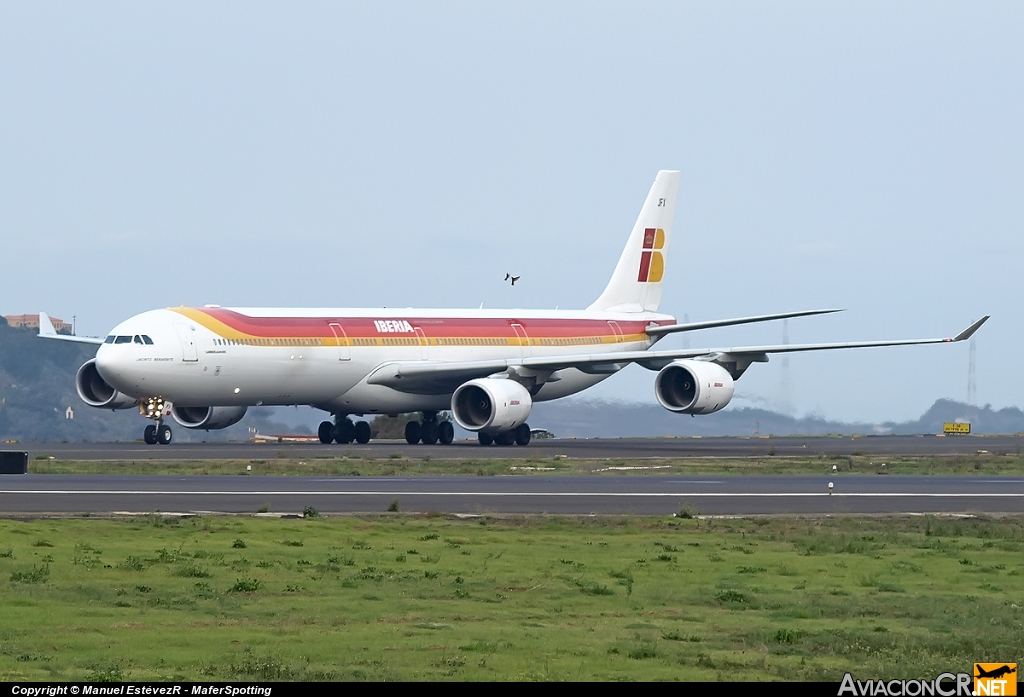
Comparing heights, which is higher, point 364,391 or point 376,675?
point 364,391

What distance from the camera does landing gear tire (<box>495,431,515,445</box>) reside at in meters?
53.2

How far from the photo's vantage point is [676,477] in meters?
37.9

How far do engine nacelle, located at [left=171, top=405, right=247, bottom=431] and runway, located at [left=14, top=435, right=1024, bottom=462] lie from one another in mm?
823

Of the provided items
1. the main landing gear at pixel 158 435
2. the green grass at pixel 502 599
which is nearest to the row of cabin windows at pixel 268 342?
the main landing gear at pixel 158 435

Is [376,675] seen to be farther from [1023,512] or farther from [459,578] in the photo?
[1023,512]

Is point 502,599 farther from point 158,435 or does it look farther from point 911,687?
point 158,435

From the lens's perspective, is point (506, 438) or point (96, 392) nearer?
point (96, 392)

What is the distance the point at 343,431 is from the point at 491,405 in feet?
26.0

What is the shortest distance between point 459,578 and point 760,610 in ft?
12.0

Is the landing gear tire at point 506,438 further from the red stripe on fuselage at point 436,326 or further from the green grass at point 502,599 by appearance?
the green grass at point 502,599

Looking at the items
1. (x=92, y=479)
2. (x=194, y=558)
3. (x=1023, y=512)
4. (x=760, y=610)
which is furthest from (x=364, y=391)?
(x=760, y=610)

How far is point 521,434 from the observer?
54094mm

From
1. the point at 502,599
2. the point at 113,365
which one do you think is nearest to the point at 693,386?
the point at 113,365

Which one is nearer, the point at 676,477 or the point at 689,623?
the point at 689,623
